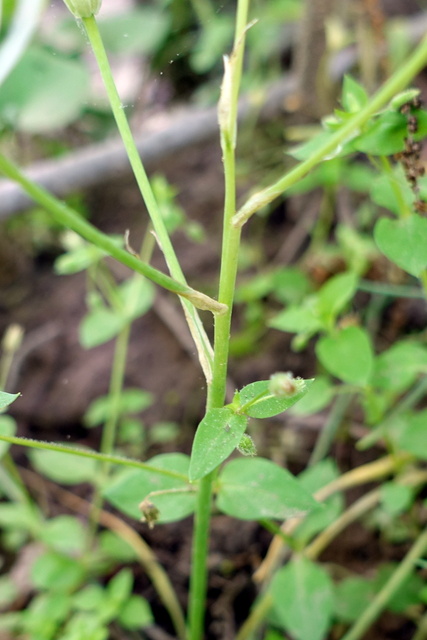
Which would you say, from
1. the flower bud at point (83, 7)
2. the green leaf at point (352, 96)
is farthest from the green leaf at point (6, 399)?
the green leaf at point (352, 96)

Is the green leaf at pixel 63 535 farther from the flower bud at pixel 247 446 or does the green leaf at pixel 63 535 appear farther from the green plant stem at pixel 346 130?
the green plant stem at pixel 346 130

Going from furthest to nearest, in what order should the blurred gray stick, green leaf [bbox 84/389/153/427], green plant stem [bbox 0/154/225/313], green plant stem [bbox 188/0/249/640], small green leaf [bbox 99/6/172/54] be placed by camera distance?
small green leaf [bbox 99/6/172/54]
the blurred gray stick
green leaf [bbox 84/389/153/427]
green plant stem [bbox 188/0/249/640]
green plant stem [bbox 0/154/225/313]

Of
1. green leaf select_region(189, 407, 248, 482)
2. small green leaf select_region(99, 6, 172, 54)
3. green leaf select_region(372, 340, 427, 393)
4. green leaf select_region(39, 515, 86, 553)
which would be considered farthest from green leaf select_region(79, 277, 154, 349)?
small green leaf select_region(99, 6, 172, 54)

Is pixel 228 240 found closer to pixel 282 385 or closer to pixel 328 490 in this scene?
pixel 282 385

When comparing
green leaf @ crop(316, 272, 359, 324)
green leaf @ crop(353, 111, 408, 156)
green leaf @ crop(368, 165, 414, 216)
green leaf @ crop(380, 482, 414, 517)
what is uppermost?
green leaf @ crop(353, 111, 408, 156)

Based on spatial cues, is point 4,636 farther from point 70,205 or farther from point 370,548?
point 70,205

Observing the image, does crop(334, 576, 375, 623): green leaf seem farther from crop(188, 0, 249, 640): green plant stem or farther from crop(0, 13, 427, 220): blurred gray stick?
crop(0, 13, 427, 220): blurred gray stick

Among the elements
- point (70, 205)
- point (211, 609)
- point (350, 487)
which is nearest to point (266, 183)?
point (70, 205)
